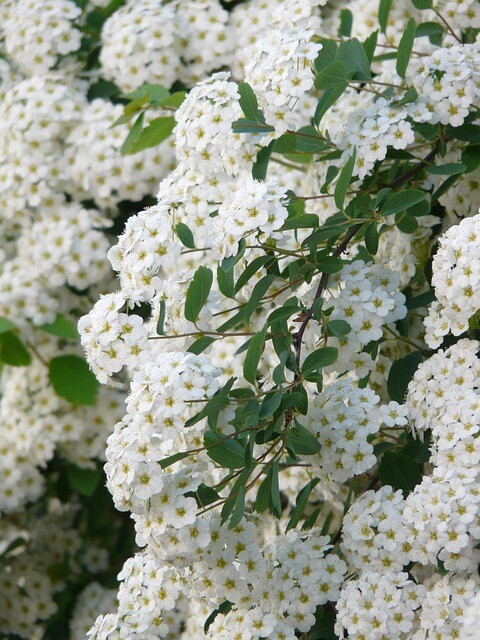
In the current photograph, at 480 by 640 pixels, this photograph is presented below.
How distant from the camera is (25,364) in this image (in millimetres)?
2838

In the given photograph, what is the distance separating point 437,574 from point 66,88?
6.10ft

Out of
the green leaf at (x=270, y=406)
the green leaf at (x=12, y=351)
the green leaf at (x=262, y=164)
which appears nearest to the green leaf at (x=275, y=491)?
the green leaf at (x=270, y=406)

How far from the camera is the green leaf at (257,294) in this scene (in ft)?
5.91

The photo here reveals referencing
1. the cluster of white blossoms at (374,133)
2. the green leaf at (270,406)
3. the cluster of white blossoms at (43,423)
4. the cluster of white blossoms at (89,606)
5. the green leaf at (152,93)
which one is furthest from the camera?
the cluster of white blossoms at (89,606)

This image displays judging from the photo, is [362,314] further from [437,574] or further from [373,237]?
[437,574]

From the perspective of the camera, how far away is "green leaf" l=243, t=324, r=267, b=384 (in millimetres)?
1698

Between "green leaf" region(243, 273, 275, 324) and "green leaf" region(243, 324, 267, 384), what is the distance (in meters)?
0.09

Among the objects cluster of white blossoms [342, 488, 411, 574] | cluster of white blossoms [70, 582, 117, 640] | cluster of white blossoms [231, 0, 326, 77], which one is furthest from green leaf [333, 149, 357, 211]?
cluster of white blossoms [70, 582, 117, 640]

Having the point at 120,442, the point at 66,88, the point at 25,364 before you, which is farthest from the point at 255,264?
the point at 66,88

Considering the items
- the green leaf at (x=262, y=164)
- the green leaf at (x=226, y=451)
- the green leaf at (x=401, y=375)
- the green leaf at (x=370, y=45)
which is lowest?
the green leaf at (x=401, y=375)

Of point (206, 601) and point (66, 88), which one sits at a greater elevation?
point (66, 88)

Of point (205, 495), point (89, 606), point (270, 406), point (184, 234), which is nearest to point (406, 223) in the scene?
point (184, 234)

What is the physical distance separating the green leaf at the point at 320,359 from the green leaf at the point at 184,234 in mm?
308

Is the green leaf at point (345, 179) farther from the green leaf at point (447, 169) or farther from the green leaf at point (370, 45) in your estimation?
the green leaf at point (370, 45)
